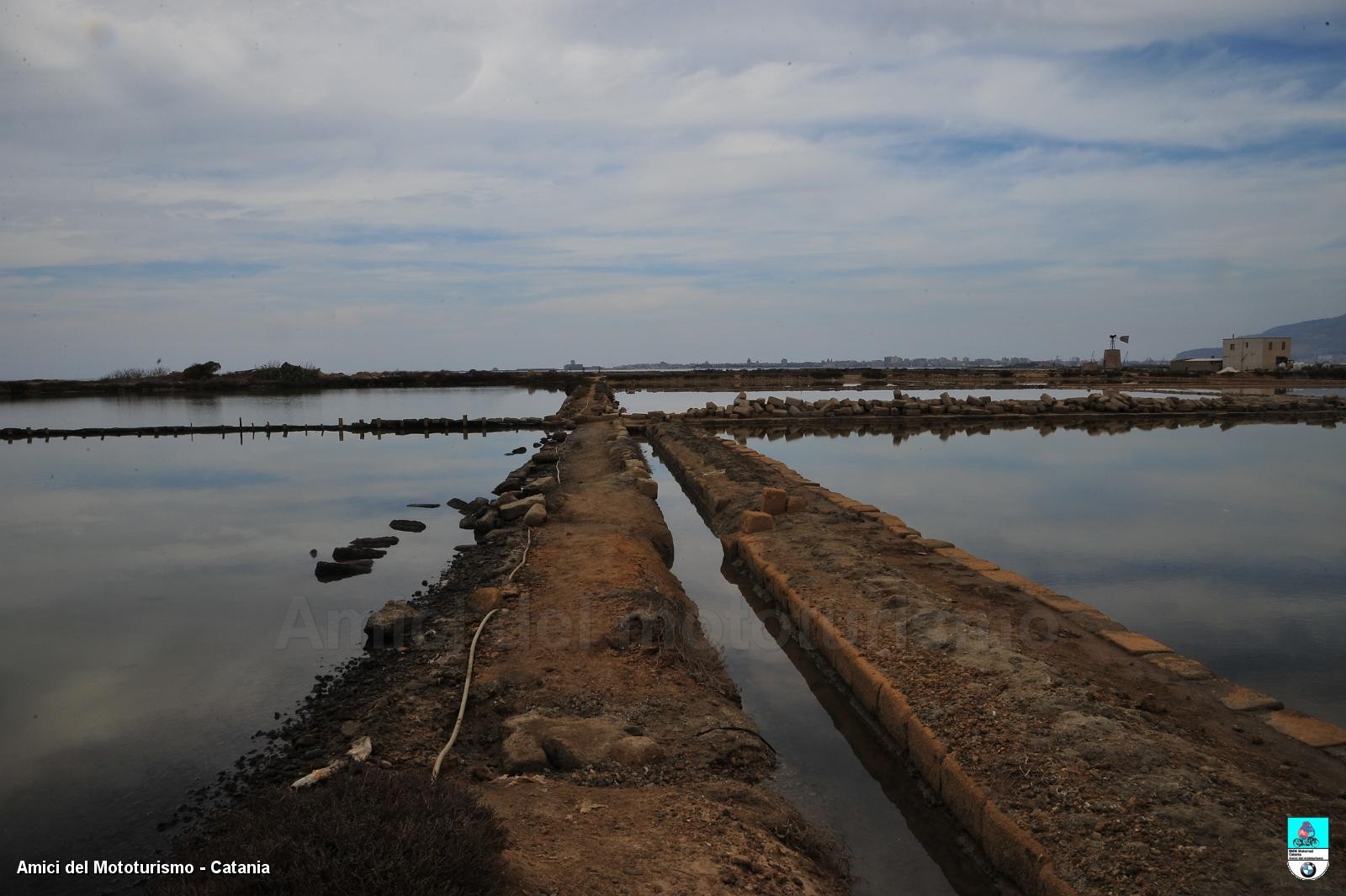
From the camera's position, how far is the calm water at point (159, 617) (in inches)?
161

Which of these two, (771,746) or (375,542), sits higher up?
(375,542)

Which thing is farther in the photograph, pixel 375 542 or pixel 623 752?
pixel 375 542

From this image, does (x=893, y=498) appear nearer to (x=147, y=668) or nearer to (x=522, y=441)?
Result: (x=147, y=668)

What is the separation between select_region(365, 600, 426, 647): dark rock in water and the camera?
5648mm

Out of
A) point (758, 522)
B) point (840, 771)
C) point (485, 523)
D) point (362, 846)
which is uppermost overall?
point (362, 846)

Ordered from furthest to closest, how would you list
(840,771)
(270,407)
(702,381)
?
1. (702,381)
2. (270,407)
3. (840,771)

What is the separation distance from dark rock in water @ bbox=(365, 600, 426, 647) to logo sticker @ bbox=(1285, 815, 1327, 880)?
4.56 meters

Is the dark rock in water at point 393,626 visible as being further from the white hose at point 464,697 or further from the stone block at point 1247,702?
the stone block at point 1247,702

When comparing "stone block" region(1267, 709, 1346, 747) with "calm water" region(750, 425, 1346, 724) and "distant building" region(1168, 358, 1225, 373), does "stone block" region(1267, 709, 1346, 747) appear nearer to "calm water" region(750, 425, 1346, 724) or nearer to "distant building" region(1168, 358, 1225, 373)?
"calm water" region(750, 425, 1346, 724)

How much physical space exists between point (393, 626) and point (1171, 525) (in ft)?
26.5

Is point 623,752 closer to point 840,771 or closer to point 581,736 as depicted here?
point 581,736

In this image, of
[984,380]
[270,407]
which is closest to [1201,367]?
[984,380]

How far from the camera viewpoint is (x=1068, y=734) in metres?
3.62

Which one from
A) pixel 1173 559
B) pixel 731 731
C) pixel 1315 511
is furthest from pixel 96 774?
pixel 1315 511
